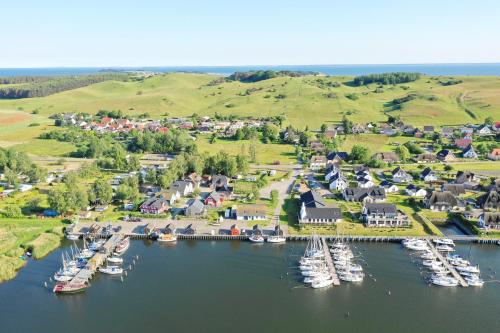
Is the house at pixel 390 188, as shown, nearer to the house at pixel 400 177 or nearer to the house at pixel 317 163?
the house at pixel 400 177

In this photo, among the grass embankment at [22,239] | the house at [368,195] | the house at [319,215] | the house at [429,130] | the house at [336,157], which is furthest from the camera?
the house at [429,130]

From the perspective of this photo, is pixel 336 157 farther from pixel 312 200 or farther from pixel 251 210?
pixel 251 210

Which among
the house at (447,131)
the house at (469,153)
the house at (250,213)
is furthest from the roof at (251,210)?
the house at (447,131)

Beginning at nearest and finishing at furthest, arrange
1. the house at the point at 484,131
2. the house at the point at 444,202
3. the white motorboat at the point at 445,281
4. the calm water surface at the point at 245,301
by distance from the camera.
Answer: the calm water surface at the point at 245,301 → the white motorboat at the point at 445,281 → the house at the point at 444,202 → the house at the point at 484,131

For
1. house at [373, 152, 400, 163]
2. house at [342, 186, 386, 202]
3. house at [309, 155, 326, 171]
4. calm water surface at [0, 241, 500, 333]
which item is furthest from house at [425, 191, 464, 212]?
house at [373, 152, 400, 163]

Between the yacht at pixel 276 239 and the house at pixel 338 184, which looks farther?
the house at pixel 338 184

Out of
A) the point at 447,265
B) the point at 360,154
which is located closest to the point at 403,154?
the point at 360,154

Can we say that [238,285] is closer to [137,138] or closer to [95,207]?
[95,207]
